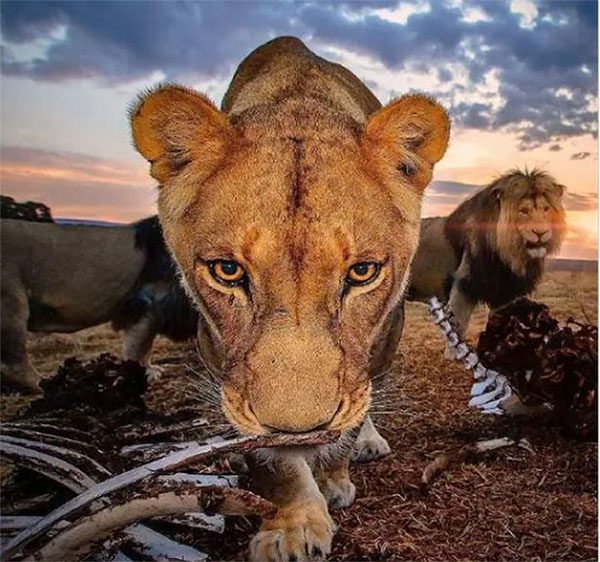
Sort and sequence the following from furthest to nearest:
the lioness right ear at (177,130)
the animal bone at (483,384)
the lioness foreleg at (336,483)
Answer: the animal bone at (483,384) < the lioness foreleg at (336,483) < the lioness right ear at (177,130)

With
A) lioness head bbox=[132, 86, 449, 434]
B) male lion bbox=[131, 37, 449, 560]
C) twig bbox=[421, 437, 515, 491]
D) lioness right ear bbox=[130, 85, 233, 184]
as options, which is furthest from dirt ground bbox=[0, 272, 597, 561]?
lioness right ear bbox=[130, 85, 233, 184]

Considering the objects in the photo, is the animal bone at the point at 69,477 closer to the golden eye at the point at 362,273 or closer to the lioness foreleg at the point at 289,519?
the lioness foreleg at the point at 289,519

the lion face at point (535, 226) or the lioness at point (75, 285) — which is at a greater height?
the lion face at point (535, 226)

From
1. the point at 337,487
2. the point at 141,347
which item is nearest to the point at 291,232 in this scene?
the point at 141,347

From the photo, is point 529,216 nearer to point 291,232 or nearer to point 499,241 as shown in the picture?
point 499,241

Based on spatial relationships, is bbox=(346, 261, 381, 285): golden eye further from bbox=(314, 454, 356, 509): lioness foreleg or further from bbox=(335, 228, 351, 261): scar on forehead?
bbox=(314, 454, 356, 509): lioness foreleg

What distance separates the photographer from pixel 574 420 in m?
2.49

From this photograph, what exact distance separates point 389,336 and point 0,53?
1.15m

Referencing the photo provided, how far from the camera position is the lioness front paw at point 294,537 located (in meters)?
2.18

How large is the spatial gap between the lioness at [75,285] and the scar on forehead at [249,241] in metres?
0.36

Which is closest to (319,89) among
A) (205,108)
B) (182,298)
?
(205,108)

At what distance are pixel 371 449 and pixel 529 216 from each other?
2.19ft

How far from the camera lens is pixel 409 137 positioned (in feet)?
7.06

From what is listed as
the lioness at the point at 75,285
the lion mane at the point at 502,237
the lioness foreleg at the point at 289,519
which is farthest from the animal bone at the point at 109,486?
the lion mane at the point at 502,237
